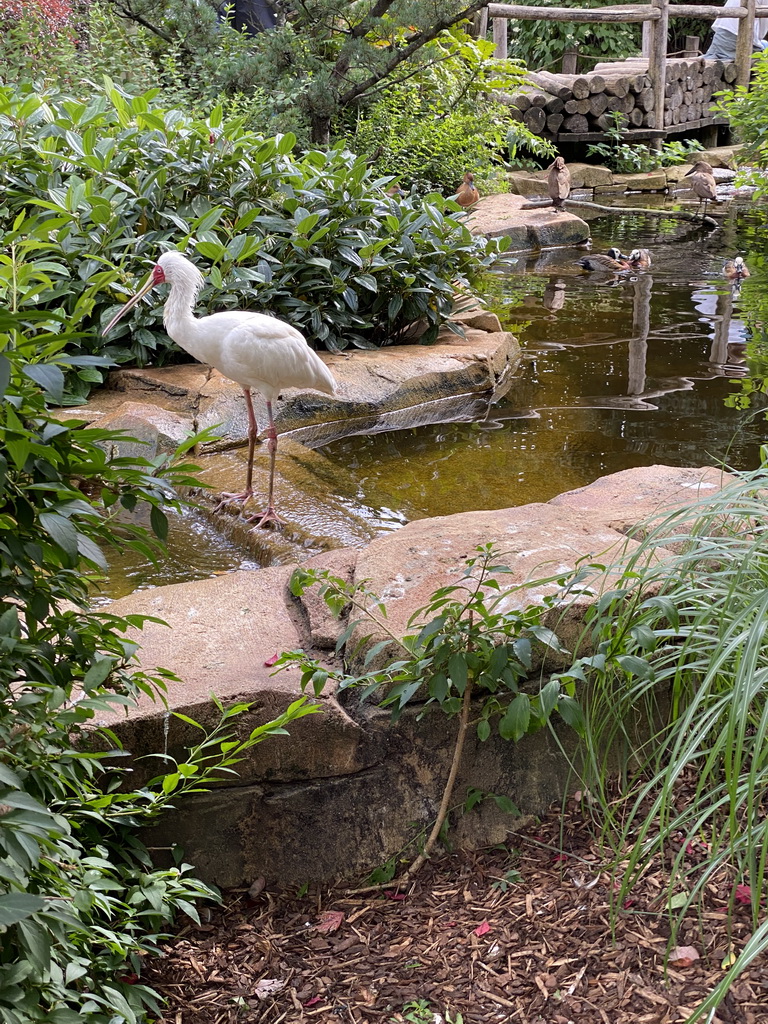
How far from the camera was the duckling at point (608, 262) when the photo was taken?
357 inches

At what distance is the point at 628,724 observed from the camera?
2.45m

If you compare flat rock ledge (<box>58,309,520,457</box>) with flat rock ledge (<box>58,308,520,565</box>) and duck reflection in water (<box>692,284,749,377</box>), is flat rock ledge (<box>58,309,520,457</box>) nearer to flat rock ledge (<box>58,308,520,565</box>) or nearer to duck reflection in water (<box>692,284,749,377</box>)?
flat rock ledge (<box>58,308,520,565</box>)

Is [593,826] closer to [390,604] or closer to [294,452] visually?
[390,604]

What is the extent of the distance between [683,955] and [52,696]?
1.28m

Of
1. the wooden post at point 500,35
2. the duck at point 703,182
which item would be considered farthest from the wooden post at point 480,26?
the duck at point 703,182

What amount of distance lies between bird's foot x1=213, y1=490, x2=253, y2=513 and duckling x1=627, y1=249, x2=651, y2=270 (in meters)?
5.96

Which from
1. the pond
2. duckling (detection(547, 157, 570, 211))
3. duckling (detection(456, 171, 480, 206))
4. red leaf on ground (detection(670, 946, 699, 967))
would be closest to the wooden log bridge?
duckling (detection(547, 157, 570, 211))

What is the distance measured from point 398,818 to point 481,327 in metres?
4.62

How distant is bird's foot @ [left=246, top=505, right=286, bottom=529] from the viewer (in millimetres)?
4012

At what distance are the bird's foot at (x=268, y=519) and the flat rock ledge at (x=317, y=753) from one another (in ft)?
4.58

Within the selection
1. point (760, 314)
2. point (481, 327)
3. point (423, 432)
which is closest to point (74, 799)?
point (423, 432)

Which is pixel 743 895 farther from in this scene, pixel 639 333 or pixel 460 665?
pixel 639 333

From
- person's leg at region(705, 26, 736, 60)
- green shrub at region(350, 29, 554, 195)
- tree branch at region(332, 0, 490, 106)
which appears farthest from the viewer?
person's leg at region(705, 26, 736, 60)

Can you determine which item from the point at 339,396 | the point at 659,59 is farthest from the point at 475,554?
the point at 659,59
